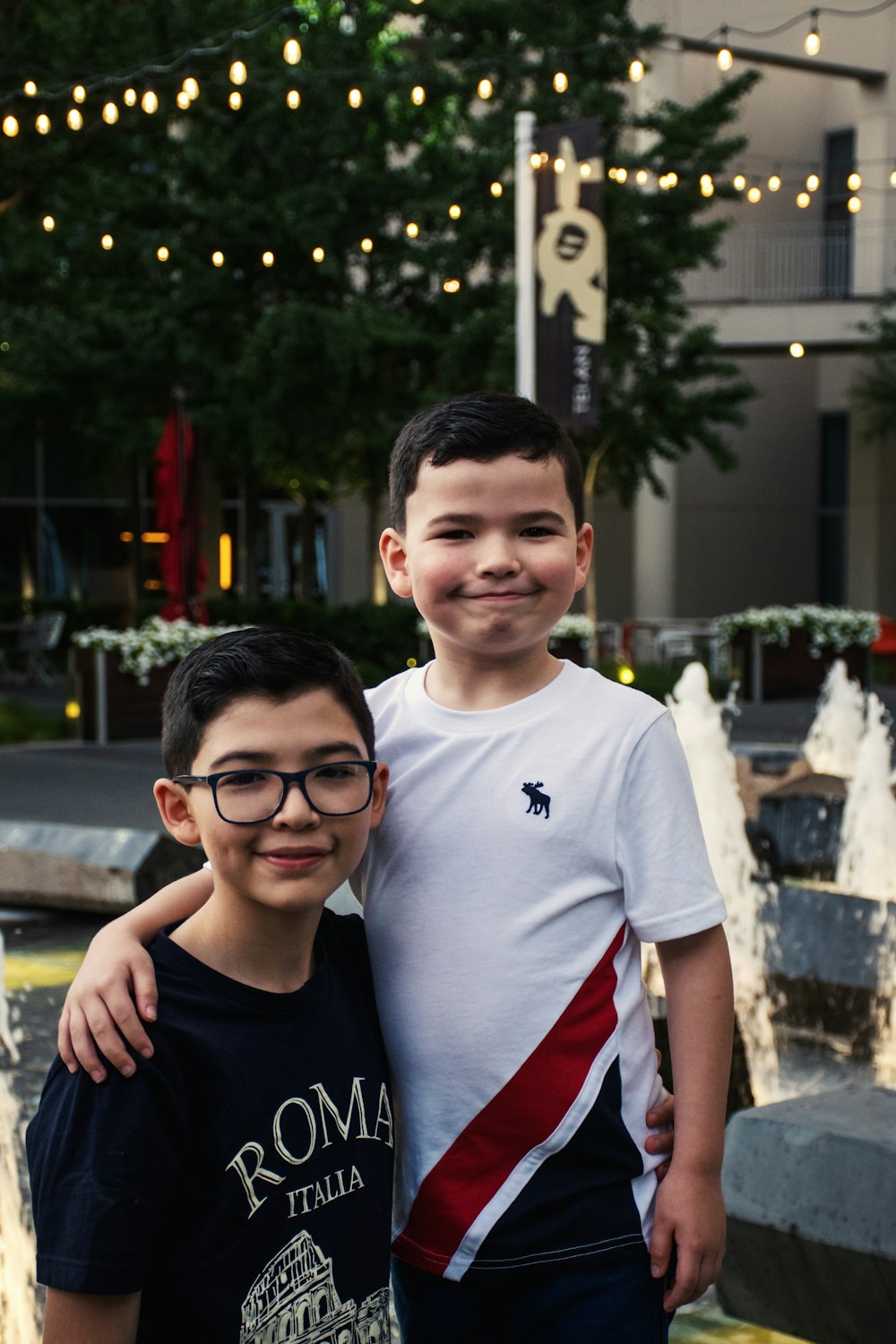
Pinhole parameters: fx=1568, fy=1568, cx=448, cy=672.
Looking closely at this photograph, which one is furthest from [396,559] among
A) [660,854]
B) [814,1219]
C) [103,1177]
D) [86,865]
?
[86,865]

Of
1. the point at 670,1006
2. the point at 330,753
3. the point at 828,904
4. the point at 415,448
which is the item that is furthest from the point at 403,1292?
the point at 828,904

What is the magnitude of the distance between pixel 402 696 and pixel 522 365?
34.6 ft

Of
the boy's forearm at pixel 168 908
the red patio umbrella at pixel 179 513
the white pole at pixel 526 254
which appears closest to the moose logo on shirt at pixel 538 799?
the boy's forearm at pixel 168 908

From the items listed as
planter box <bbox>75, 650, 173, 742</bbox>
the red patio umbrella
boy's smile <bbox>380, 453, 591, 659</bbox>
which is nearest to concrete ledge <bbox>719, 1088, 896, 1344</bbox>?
boy's smile <bbox>380, 453, 591, 659</bbox>

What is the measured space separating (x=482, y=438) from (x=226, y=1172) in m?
0.84

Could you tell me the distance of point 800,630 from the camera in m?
20.0

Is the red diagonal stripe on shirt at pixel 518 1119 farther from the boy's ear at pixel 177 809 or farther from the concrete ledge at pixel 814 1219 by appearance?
the concrete ledge at pixel 814 1219

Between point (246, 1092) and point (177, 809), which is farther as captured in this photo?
point (177, 809)

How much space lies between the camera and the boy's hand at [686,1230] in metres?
1.70

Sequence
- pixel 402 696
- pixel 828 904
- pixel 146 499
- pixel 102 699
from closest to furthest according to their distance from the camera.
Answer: pixel 402 696 → pixel 828 904 → pixel 102 699 → pixel 146 499

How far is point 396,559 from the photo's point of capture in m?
1.97

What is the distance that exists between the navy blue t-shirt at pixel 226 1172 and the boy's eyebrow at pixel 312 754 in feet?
0.69

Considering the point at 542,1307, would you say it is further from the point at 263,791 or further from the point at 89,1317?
the point at 263,791

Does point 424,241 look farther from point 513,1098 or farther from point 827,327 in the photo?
point 513,1098
